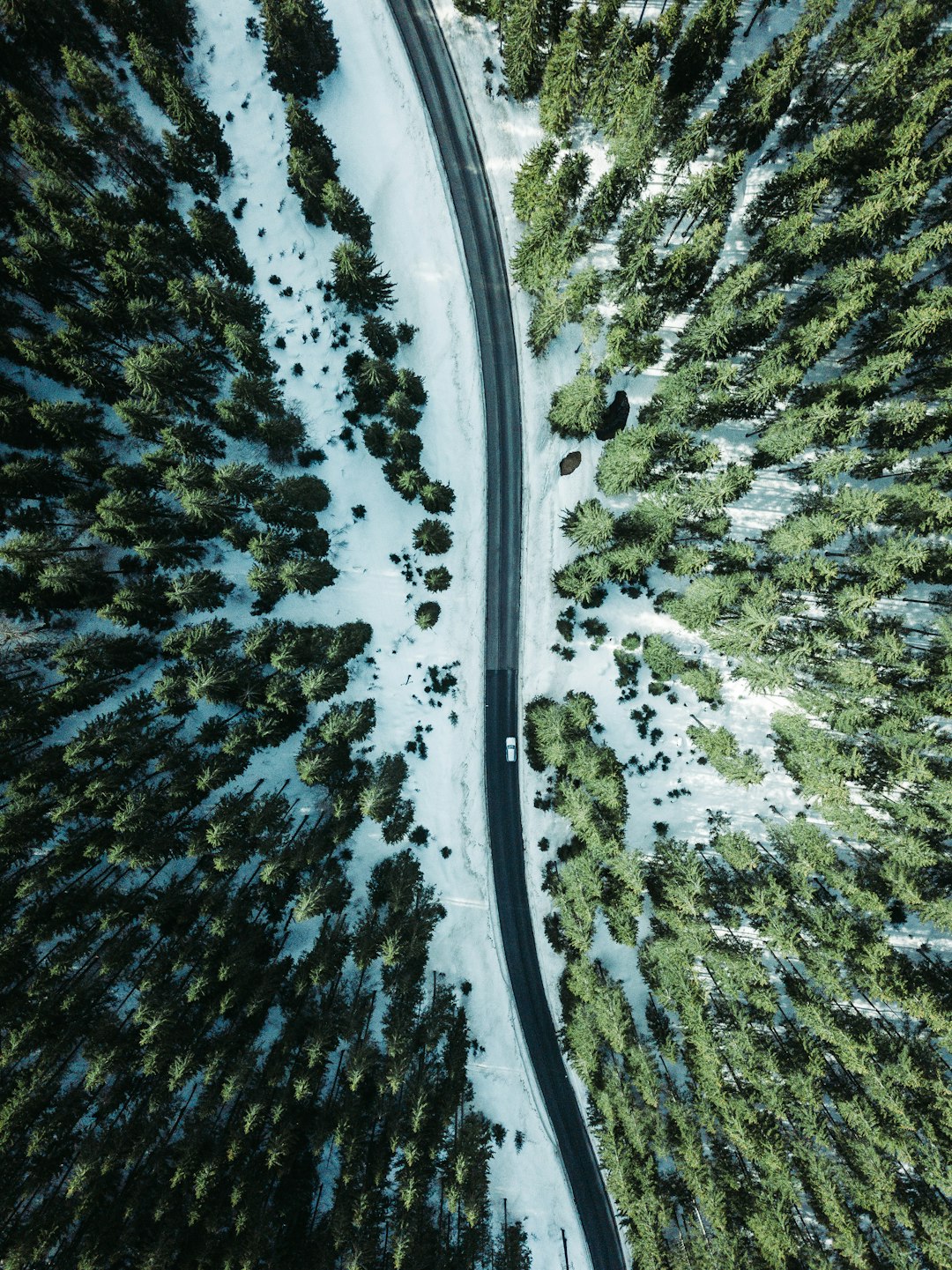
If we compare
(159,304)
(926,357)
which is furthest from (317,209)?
(926,357)

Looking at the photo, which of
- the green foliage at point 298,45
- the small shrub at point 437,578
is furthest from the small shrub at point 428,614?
the green foliage at point 298,45

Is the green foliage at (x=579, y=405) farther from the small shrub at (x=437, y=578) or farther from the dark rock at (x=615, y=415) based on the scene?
the small shrub at (x=437, y=578)

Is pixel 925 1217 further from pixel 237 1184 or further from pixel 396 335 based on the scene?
pixel 396 335

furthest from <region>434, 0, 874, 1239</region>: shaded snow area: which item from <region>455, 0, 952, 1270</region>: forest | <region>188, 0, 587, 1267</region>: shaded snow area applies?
<region>188, 0, 587, 1267</region>: shaded snow area

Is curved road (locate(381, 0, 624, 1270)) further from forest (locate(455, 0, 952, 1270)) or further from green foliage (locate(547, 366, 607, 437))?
green foliage (locate(547, 366, 607, 437))

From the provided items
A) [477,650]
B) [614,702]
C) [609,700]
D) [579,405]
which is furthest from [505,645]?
[579,405]

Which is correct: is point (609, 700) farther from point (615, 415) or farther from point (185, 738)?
point (185, 738)
